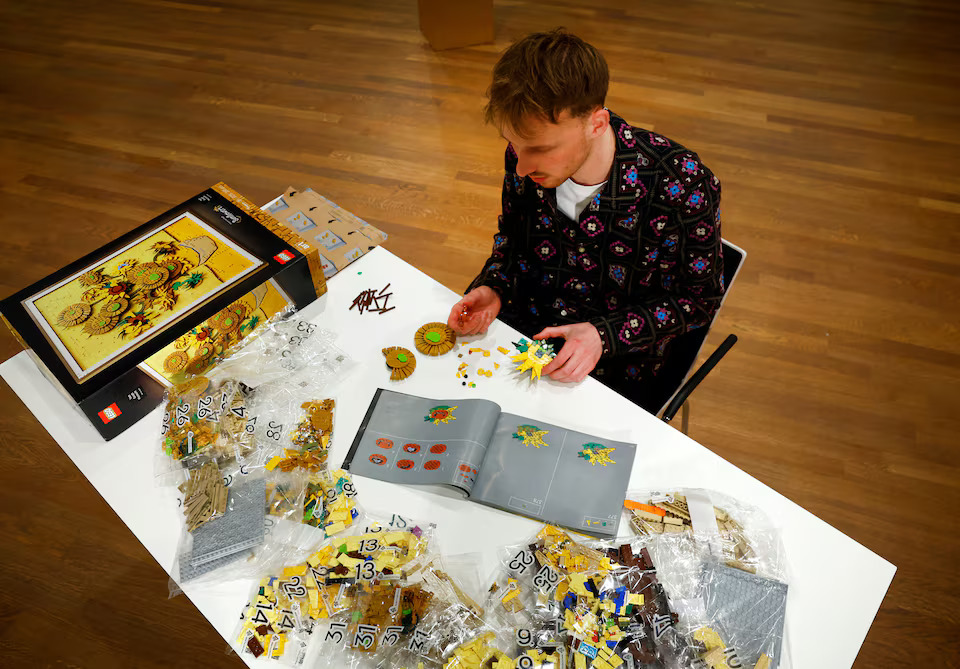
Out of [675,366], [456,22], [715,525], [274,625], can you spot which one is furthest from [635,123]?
[274,625]

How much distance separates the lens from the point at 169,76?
14.1ft

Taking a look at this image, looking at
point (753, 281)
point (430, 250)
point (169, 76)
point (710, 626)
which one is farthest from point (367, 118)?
point (710, 626)

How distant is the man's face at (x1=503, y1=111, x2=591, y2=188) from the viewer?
4.48ft

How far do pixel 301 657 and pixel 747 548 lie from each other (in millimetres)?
880

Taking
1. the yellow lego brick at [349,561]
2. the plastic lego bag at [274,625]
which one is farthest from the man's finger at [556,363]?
the plastic lego bag at [274,625]

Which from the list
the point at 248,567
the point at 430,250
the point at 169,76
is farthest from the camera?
the point at 169,76

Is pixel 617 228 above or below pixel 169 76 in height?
above

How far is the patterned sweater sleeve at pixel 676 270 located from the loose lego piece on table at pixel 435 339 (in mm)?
377

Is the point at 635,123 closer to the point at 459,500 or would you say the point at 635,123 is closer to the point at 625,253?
the point at 625,253

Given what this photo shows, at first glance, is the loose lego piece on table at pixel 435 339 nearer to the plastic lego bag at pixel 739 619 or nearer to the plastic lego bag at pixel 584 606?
the plastic lego bag at pixel 584 606

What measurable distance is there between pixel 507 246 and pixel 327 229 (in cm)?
55

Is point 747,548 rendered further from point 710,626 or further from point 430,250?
point 430,250

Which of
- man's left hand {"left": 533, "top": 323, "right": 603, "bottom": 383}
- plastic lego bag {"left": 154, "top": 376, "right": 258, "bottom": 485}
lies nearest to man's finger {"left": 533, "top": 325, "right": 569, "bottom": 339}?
man's left hand {"left": 533, "top": 323, "right": 603, "bottom": 383}

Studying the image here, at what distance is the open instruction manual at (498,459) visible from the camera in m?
1.34
